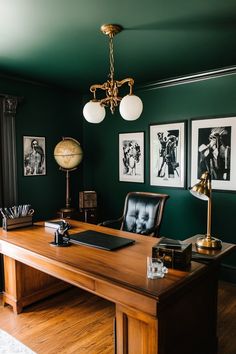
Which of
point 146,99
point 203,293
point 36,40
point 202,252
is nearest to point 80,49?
point 36,40

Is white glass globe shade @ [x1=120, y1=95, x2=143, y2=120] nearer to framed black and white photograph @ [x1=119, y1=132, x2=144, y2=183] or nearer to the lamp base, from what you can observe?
the lamp base

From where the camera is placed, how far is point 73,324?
2.57 m

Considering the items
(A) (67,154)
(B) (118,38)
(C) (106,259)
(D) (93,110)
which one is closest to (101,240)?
(C) (106,259)

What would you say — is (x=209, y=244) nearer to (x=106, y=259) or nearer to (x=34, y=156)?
(x=106, y=259)

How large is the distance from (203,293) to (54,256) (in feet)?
3.39

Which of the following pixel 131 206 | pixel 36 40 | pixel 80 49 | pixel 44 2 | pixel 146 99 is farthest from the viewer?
pixel 146 99

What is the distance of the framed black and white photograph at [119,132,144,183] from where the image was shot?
4.05m

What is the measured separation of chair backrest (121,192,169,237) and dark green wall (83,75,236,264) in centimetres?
69

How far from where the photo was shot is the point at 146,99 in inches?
157

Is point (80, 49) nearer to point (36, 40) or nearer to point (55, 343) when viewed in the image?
point (36, 40)

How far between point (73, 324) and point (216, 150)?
2.38 metres

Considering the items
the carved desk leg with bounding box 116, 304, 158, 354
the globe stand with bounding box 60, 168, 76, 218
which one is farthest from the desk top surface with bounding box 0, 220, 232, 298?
the globe stand with bounding box 60, 168, 76, 218

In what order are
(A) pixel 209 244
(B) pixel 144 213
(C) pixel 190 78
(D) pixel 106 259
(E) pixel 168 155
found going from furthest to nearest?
(E) pixel 168 155
(C) pixel 190 78
(B) pixel 144 213
(A) pixel 209 244
(D) pixel 106 259

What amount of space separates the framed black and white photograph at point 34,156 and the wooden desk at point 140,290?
1.49 m
